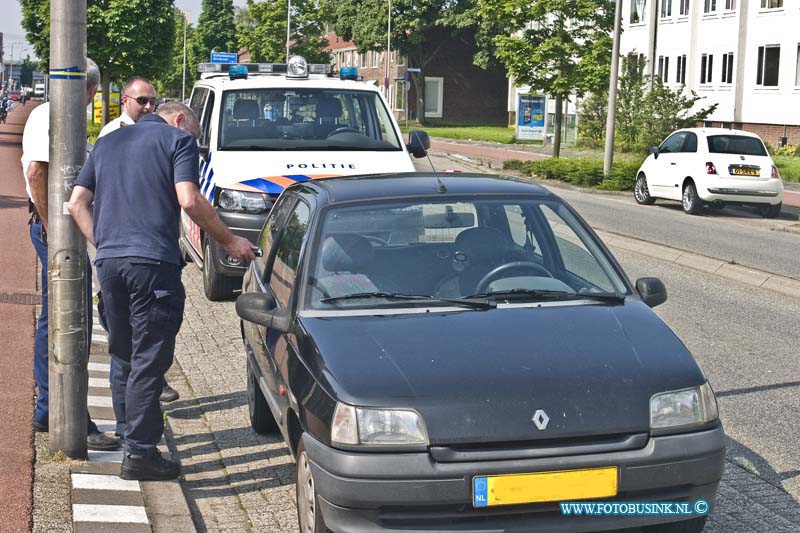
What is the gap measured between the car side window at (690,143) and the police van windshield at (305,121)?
42.7 feet

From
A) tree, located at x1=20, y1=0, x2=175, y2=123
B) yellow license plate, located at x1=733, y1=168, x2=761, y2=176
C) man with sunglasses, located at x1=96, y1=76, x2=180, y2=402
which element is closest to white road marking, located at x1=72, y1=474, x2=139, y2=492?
man with sunglasses, located at x1=96, y1=76, x2=180, y2=402

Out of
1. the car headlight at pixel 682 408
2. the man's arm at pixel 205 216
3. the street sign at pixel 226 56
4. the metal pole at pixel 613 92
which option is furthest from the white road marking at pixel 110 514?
the metal pole at pixel 613 92

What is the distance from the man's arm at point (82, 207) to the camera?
Answer: 18.5ft

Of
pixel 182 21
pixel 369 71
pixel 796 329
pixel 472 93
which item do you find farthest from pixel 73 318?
pixel 182 21

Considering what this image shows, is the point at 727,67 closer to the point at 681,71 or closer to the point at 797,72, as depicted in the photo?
the point at 681,71

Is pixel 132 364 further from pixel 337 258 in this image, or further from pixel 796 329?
pixel 796 329

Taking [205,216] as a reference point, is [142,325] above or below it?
below

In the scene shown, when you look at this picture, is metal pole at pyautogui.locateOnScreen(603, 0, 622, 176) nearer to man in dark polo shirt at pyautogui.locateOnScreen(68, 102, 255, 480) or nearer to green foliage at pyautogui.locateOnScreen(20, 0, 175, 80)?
green foliage at pyautogui.locateOnScreen(20, 0, 175, 80)

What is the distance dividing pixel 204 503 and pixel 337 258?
132 cm

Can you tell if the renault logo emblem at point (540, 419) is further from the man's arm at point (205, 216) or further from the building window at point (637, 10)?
the building window at point (637, 10)

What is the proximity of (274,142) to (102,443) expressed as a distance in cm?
589

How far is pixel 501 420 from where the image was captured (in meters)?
4.23

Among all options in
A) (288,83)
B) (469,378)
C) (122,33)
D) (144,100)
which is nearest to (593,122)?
(122,33)

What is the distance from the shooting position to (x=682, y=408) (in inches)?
175
